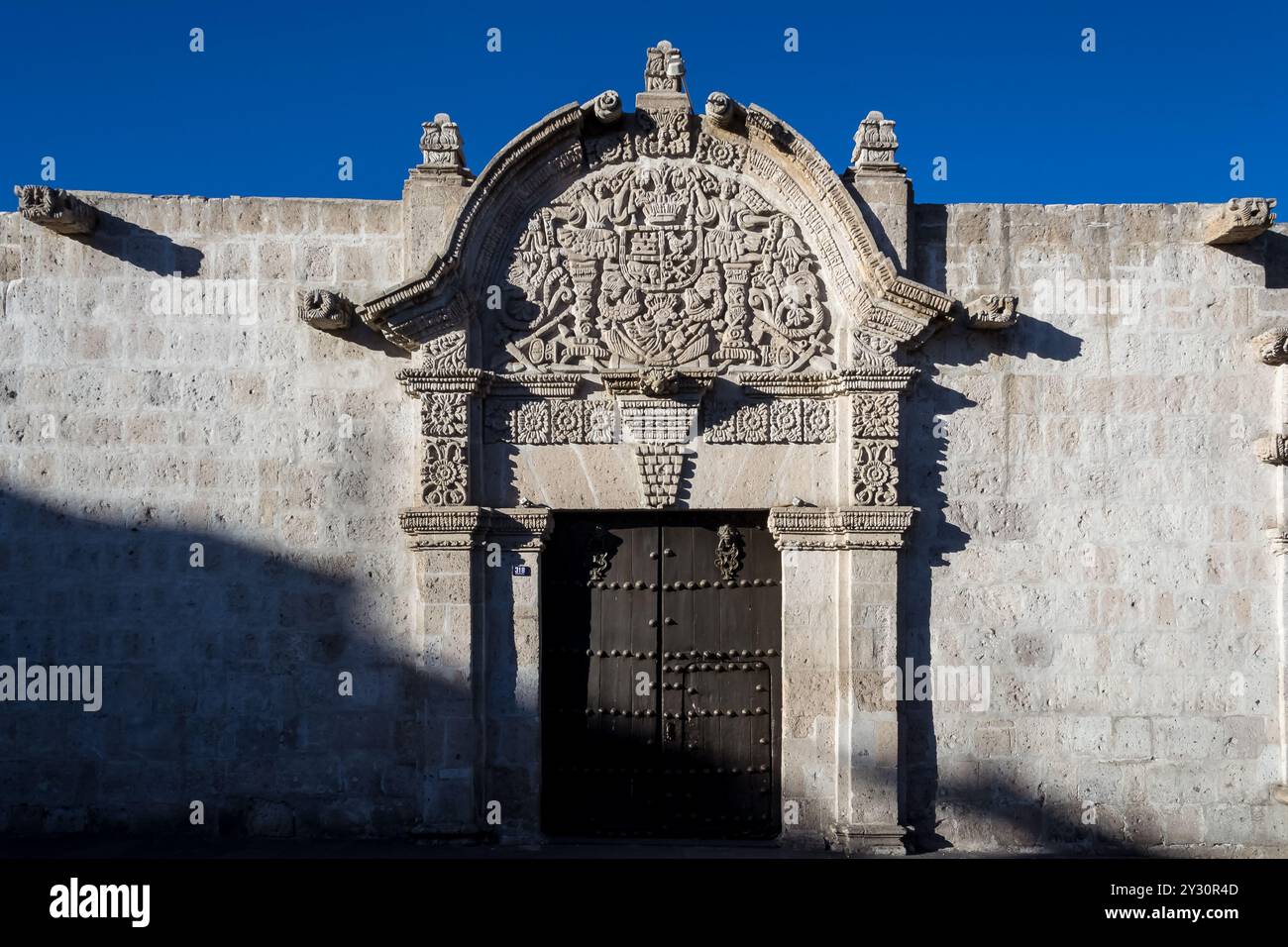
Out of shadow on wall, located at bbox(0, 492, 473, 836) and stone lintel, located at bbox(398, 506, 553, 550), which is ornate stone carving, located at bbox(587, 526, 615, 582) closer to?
stone lintel, located at bbox(398, 506, 553, 550)

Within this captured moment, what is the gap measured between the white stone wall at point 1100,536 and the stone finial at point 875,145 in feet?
1.45

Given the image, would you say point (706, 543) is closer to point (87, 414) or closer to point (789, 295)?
point (789, 295)

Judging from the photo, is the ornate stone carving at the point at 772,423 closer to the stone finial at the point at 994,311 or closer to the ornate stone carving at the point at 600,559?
the ornate stone carving at the point at 600,559

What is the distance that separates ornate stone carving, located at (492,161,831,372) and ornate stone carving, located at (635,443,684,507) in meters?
0.48

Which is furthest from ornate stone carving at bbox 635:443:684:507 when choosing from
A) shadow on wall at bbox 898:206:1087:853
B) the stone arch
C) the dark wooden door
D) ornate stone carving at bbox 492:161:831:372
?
shadow on wall at bbox 898:206:1087:853

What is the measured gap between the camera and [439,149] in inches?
222

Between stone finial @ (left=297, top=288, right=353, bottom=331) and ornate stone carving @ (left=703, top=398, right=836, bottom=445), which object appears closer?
stone finial @ (left=297, top=288, right=353, bottom=331)

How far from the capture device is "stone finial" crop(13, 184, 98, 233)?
539 cm

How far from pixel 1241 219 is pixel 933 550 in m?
2.43

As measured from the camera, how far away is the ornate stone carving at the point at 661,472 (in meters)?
5.57

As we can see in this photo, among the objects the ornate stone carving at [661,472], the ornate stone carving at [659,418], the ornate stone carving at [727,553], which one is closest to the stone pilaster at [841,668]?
the ornate stone carving at [727,553]

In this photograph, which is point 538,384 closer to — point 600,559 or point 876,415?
point 600,559

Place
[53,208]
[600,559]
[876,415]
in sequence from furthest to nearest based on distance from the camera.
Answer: [600,559] < [876,415] < [53,208]

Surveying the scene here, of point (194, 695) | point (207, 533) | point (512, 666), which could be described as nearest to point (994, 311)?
point (512, 666)
